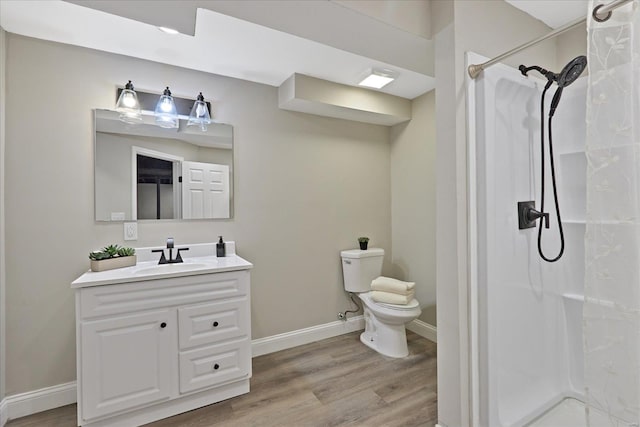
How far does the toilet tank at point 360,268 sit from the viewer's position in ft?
9.37

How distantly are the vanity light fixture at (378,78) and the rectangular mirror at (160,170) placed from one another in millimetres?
1198

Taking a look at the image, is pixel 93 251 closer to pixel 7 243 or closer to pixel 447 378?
pixel 7 243

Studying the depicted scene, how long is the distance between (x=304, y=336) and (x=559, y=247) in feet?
6.84

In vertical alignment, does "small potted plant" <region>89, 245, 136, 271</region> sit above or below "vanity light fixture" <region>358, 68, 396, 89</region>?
below

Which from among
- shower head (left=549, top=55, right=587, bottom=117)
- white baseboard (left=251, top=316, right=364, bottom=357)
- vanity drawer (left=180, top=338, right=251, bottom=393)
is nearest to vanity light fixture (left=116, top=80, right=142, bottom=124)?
vanity drawer (left=180, top=338, right=251, bottom=393)

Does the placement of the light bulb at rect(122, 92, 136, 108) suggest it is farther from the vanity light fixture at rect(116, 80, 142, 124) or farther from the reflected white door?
the reflected white door

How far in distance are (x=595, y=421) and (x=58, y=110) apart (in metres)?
3.03

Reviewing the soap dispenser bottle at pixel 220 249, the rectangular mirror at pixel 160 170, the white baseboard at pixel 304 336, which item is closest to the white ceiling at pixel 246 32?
the rectangular mirror at pixel 160 170

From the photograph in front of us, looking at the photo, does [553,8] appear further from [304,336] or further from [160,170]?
[304,336]

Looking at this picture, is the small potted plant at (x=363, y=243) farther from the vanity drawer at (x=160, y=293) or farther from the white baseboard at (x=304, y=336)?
the vanity drawer at (x=160, y=293)

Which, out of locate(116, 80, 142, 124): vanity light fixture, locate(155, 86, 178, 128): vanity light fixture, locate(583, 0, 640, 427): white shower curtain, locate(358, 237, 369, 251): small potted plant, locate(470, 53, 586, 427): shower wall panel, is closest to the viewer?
locate(583, 0, 640, 427): white shower curtain

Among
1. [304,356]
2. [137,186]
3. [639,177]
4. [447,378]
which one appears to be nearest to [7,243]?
[137,186]

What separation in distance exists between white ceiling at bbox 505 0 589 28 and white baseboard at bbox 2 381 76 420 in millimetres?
3567

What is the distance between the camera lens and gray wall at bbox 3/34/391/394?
72.4 inches
